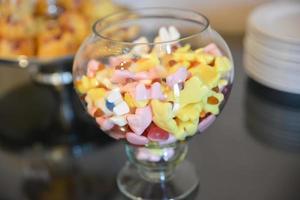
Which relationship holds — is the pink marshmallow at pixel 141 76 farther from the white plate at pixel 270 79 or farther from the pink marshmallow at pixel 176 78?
the white plate at pixel 270 79

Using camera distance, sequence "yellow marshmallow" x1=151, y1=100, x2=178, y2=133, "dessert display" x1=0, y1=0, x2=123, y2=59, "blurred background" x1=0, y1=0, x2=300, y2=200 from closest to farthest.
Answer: "yellow marshmallow" x1=151, y1=100, x2=178, y2=133, "blurred background" x1=0, y1=0, x2=300, y2=200, "dessert display" x1=0, y1=0, x2=123, y2=59

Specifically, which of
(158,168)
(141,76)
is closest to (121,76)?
(141,76)

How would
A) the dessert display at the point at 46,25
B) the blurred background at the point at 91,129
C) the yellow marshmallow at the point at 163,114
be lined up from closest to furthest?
1. the yellow marshmallow at the point at 163,114
2. the blurred background at the point at 91,129
3. the dessert display at the point at 46,25

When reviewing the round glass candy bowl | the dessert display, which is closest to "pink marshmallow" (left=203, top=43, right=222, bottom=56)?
the round glass candy bowl

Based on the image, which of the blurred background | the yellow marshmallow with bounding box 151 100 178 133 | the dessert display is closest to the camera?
the yellow marshmallow with bounding box 151 100 178 133

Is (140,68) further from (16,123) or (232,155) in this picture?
(16,123)

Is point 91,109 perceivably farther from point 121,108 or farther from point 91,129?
point 91,129

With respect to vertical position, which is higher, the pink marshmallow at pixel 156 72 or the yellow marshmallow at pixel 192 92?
the pink marshmallow at pixel 156 72

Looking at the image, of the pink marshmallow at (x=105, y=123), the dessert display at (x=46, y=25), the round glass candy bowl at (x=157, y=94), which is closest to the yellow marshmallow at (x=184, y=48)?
the round glass candy bowl at (x=157, y=94)

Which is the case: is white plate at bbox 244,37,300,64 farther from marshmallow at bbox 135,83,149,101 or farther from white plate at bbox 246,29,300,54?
marshmallow at bbox 135,83,149,101
